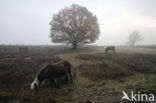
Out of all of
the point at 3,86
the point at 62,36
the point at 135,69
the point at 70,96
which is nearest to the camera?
the point at 70,96

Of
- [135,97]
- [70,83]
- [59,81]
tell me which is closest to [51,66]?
[59,81]

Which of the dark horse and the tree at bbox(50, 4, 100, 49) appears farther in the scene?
the tree at bbox(50, 4, 100, 49)

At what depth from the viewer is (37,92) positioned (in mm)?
4582

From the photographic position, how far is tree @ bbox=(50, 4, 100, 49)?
20.5 meters

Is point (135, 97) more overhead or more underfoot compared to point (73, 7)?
more underfoot

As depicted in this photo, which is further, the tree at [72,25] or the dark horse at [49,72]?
the tree at [72,25]

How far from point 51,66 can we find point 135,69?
836 centimetres

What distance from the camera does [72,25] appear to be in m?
20.8

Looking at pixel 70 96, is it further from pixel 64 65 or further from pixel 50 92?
pixel 64 65

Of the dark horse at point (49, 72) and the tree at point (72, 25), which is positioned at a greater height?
the tree at point (72, 25)

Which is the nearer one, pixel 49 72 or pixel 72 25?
pixel 49 72

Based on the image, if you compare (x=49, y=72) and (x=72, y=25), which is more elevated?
(x=72, y=25)

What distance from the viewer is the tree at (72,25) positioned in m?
20.5

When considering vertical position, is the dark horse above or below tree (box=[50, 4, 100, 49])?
below
